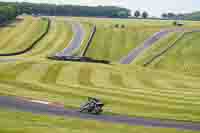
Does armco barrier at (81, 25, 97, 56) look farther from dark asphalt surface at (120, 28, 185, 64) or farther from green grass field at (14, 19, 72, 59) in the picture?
dark asphalt surface at (120, 28, 185, 64)

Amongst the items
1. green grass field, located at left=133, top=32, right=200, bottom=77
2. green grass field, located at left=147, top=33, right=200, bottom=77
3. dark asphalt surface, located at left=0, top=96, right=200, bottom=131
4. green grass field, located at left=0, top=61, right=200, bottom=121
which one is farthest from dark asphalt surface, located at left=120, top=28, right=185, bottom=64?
dark asphalt surface, located at left=0, top=96, right=200, bottom=131

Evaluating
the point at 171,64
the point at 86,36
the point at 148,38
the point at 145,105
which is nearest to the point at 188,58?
the point at 171,64

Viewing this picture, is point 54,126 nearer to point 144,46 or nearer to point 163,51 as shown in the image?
point 163,51

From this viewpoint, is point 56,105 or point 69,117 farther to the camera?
point 56,105

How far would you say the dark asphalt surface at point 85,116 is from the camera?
133 ft

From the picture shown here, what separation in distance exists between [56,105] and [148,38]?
8620 cm

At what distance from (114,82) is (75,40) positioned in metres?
60.5

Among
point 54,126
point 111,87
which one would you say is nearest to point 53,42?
point 111,87

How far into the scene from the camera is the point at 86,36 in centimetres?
13475

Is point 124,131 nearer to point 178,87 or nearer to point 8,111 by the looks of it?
point 8,111

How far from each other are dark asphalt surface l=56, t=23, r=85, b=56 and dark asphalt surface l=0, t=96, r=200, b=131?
64997 millimetres

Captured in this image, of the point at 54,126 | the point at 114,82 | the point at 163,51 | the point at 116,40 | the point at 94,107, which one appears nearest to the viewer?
the point at 54,126

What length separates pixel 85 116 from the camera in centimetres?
4209

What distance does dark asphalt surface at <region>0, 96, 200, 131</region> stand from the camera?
40.5m
